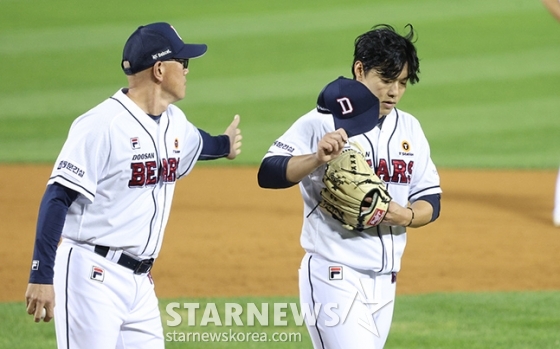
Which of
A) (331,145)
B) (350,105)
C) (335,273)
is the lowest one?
(335,273)

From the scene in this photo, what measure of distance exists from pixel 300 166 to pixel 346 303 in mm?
586

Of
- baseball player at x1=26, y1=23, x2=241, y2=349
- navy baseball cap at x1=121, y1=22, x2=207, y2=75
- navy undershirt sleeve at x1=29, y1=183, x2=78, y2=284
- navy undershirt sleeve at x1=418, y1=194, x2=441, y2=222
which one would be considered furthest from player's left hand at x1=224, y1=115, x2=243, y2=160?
navy undershirt sleeve at x1=29, y1=183, x2=78, y2=284

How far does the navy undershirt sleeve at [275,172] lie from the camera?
362 cm

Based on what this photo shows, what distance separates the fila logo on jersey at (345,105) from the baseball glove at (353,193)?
0.61 feet

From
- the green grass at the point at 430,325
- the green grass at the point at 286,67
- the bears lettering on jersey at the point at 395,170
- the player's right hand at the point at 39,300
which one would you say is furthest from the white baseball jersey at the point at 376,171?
the green grass at the point at 286,67

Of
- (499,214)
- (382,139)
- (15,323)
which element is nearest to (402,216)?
(382,139)

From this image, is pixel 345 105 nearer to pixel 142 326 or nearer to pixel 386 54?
pixel 386 54

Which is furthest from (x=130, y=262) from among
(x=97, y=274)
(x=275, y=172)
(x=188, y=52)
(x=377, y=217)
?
(x=377, y=217)

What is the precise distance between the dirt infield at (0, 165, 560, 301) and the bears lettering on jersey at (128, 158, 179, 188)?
3.28 metres

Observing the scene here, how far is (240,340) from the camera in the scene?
19.5 ft

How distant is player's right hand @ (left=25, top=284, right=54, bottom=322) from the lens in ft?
10.8

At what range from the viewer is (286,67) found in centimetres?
1664

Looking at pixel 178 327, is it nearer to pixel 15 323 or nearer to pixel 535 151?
pixel 15 323

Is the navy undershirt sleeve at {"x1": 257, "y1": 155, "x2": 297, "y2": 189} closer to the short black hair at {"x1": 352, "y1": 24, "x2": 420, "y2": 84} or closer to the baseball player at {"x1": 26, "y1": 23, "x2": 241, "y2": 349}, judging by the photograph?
the baseball player at {"x1": 26, "y1": 23, "x2": 241, "y2": 349}
